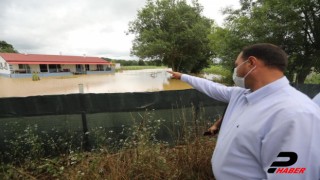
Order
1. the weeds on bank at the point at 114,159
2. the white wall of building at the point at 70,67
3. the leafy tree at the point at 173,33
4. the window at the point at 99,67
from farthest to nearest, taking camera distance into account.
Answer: the window at the point at 99,67
the white wall of building at the point at 70,67
the leafy tree at the point at 173,33
the weeds on bank at the point at 114,159

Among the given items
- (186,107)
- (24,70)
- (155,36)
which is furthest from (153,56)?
(186,107)

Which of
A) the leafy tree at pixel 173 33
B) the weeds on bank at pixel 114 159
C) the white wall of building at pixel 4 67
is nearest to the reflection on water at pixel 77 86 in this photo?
the leafy tree at pixel 173 33

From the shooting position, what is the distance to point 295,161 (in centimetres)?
104

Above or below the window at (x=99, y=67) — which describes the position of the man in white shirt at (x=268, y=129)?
above

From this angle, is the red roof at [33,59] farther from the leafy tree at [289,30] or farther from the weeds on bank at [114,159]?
the weeds on bank at [114,159]

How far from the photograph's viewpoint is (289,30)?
1225cm

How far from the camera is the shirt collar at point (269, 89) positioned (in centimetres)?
125

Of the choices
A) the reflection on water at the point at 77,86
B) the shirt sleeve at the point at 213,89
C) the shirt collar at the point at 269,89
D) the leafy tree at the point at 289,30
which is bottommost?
the reflection on water at the point at 77,86

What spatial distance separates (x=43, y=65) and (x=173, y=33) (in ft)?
69.1

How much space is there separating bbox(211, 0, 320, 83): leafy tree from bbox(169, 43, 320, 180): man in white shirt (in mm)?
11820

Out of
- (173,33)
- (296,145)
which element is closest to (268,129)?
(296,145)

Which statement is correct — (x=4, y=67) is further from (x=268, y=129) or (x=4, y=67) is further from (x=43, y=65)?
(x=268, y=129)

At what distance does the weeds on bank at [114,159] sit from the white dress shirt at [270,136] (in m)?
1.52

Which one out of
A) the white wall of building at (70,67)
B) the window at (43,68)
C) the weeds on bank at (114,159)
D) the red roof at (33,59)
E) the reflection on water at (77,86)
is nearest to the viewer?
the weeds on bank at (114,159)
